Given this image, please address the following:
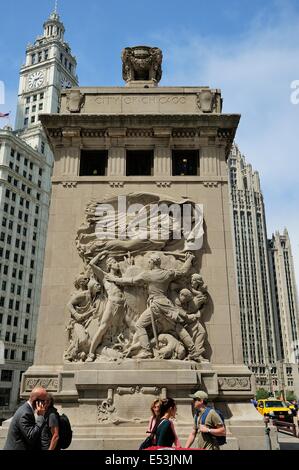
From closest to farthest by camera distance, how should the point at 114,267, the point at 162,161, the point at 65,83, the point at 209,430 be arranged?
the point at 209,430, the point at 114,267, the point at 162,161, the point at 65,83

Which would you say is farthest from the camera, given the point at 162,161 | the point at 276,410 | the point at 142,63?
the point at 276,410

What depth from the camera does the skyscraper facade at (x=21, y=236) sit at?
7331 centimetres

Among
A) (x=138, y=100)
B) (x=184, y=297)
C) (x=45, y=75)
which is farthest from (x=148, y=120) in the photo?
(x=45, y=75)

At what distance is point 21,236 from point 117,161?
221ft

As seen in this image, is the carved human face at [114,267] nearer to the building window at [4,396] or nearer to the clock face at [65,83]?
the building window at [4,396]

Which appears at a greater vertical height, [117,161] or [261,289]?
[261,289]

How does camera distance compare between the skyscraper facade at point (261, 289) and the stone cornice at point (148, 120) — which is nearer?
the stone cornice at point (148, 120)

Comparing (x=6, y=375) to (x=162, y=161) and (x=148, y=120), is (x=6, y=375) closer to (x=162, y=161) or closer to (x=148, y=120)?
(x=162, y=161)

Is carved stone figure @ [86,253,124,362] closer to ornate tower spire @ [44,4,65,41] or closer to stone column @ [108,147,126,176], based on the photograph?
stone column @ [108,147,126,176]

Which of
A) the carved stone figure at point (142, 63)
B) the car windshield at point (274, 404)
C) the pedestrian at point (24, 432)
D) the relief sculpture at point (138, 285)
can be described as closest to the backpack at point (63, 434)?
the pedestrian at point (24, 432)

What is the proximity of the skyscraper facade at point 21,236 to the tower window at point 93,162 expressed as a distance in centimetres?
5741

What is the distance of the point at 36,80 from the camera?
10556cm

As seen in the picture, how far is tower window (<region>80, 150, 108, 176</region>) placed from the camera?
18859 millimetres

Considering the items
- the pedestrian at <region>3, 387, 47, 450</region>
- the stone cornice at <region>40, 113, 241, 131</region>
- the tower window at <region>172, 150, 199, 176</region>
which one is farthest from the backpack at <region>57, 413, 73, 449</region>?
the stone cornice at <region>40, 113, 241, 131</region>
